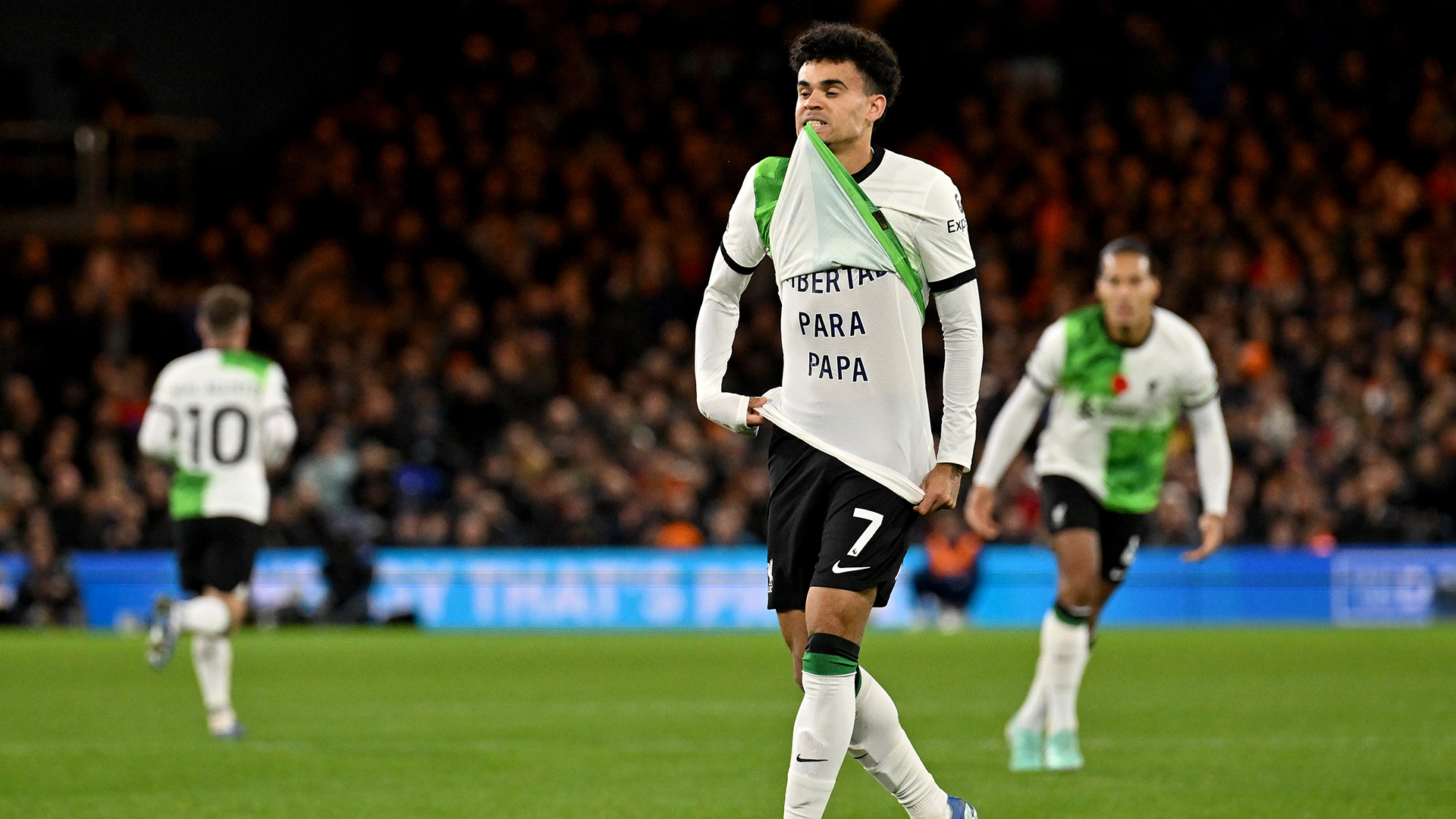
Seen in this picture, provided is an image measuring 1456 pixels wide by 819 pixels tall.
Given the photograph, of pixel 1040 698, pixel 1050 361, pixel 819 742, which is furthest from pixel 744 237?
pixel 1040 698

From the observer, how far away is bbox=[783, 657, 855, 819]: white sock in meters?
5.16

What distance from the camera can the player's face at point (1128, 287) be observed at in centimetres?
834

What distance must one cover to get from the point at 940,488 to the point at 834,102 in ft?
3.73

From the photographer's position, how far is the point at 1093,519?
27.2ft

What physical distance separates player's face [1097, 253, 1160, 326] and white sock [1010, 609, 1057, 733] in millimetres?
1364

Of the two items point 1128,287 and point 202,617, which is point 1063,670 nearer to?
point 1128,287

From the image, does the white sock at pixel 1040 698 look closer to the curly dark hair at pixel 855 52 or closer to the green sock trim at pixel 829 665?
the green sock trim at pixel 829 665

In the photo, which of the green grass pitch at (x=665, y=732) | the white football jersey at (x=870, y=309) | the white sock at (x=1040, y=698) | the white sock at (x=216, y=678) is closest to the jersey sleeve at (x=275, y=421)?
the white sock at (x=216, y=678)

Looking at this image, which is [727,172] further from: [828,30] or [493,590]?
[828,30]

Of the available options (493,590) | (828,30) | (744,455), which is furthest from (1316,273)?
(828,30)

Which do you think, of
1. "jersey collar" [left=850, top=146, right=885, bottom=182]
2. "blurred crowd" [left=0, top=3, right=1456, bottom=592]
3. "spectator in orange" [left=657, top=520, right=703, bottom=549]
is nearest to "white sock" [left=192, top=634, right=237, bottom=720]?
"jersey collar" [left=850, top=146, right=885, bottom=182]

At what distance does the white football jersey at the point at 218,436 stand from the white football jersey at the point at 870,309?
504 centimetres

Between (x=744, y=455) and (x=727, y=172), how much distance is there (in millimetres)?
5475

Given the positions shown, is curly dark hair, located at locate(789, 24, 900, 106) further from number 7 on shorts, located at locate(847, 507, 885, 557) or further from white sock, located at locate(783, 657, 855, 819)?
white sock, located at locate(783, 657, 855, 819)
